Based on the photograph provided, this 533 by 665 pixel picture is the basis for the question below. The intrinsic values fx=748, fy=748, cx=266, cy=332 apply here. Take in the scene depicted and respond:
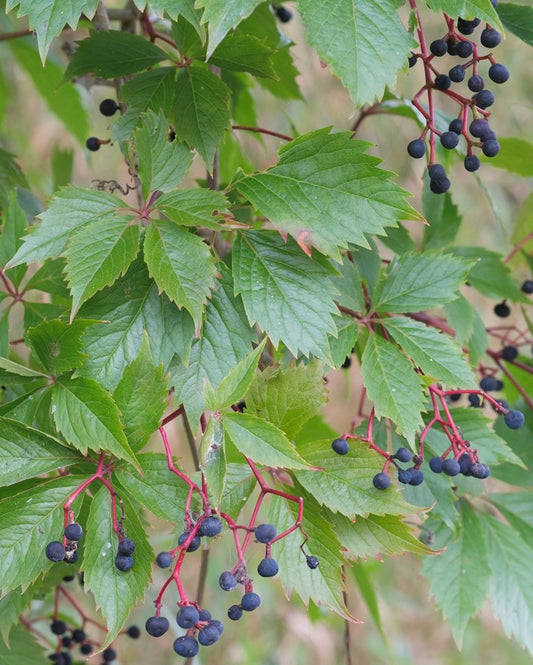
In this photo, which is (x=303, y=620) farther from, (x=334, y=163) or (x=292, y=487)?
(x=334, y=163)

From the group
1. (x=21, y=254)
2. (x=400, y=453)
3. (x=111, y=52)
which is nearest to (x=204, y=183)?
(x=111, y=52)

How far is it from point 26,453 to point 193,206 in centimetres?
35

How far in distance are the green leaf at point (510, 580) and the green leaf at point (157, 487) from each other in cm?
69

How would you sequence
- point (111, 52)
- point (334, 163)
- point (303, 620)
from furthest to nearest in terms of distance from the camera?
1. point (303, 620)
2. point (111, 52)
3. point (334, 163)

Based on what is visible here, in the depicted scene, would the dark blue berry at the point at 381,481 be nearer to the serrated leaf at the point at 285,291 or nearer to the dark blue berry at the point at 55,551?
the serrated leaf at the point at 285,291

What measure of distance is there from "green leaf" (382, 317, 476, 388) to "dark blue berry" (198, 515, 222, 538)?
1.14 ft

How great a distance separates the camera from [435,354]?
100 centimetres

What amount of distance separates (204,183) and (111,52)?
29 cm

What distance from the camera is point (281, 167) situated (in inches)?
37.3

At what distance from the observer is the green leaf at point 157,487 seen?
0.86 meters

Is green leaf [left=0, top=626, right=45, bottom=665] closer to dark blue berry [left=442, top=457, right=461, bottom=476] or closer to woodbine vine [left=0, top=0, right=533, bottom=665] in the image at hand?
woodbine vine [left=0, top=0, right=533, bottom=665]

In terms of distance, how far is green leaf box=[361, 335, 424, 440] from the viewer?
0.94 m

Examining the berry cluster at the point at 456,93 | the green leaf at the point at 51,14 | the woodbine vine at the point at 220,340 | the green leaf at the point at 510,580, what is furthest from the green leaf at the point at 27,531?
the green leaf at the point at 510,580

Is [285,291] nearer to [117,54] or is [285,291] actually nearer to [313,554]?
[313,554]
